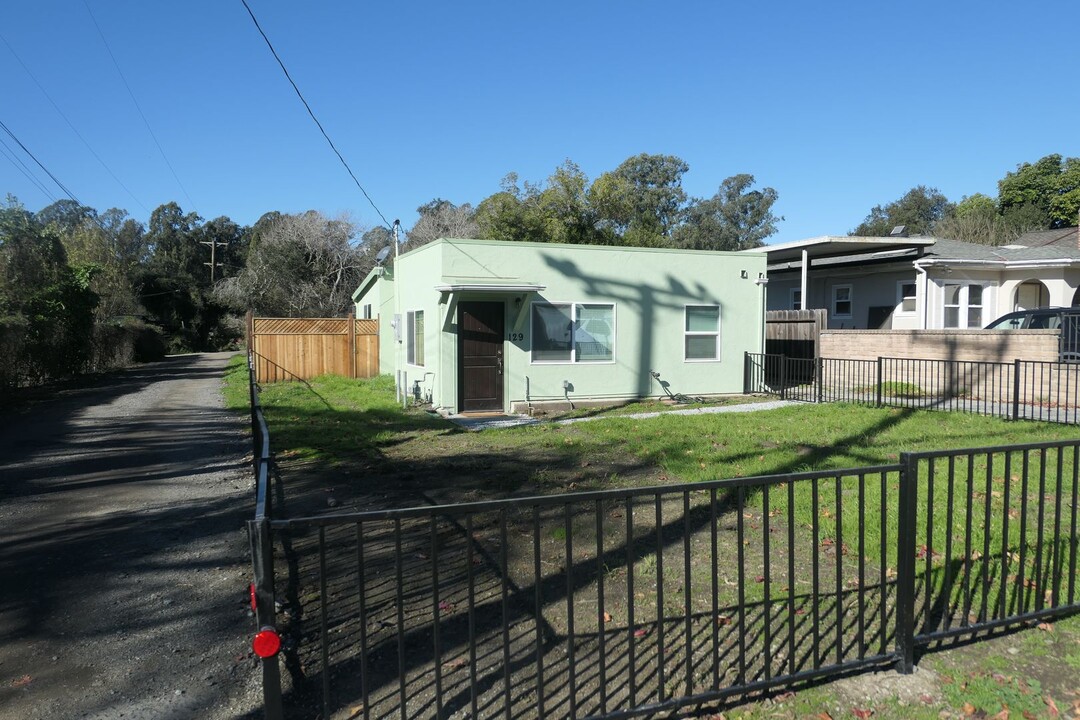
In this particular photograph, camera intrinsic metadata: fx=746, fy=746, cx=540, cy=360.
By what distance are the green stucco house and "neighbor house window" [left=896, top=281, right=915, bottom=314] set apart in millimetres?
7157

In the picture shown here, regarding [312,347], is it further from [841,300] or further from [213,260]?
[213,260]

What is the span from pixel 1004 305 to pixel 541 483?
60.6 ft

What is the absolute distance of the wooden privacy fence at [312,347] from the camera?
71.9ft

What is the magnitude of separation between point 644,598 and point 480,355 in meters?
9.78

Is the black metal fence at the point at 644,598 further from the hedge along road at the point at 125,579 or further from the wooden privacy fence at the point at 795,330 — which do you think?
the wooden privacy fence at the point at 795,330

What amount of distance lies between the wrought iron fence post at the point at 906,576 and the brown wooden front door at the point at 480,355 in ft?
35.1

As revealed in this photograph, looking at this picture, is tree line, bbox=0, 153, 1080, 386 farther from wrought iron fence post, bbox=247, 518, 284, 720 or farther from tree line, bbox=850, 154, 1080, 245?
wrought iron fence post, bbox=247, 518, 284, 720

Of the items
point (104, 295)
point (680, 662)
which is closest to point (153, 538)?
point (680, 662)

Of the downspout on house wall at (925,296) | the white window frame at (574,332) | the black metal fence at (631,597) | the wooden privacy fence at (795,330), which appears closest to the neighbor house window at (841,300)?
the downspout on house wall at (925,296)

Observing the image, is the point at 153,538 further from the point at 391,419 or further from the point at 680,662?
the point at 391,419

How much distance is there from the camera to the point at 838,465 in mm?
8070

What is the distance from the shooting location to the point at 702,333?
1557 cm

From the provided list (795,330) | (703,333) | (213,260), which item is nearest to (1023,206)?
(795,330)

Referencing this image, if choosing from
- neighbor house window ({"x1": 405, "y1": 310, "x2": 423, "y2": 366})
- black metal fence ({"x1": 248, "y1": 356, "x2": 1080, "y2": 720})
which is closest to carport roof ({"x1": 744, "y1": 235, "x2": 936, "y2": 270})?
neighbor house window ({"x1": 405, "y1": 310, "x2": 423, "y2": 366})
